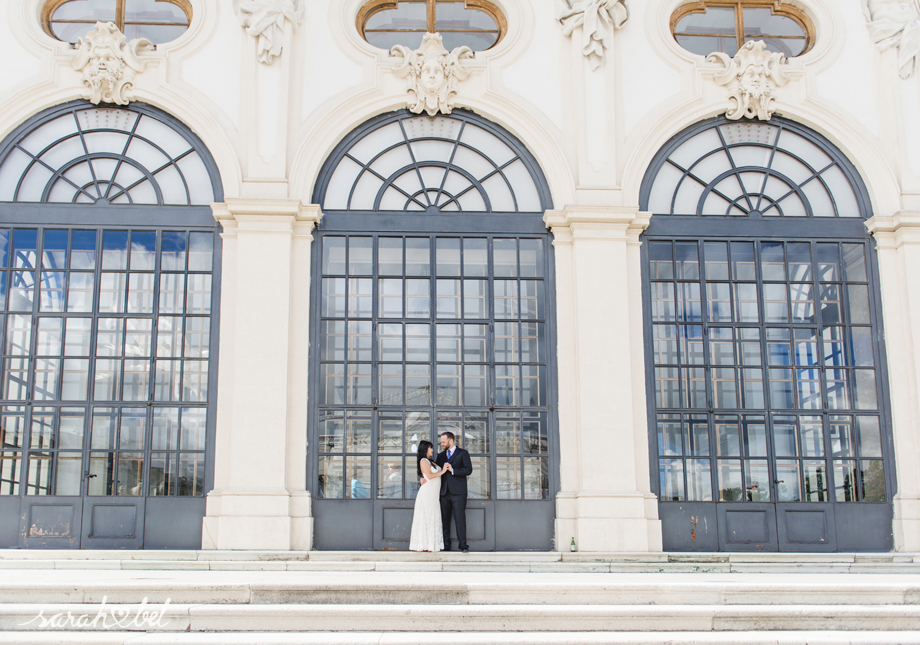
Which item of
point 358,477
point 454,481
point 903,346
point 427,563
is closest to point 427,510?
point 454,481

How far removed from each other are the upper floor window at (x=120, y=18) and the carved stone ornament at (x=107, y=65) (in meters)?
0.50

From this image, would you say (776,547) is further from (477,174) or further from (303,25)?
(303,25)

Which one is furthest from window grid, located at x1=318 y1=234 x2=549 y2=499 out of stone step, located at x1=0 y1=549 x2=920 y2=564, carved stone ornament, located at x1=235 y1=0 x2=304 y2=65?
carved stone ornament, located at x1=235 y1=0 x2=304 y2=65

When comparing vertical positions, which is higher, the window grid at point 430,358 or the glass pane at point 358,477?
the window grid at point 430,358

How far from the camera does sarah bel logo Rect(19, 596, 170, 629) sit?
726 centimetres

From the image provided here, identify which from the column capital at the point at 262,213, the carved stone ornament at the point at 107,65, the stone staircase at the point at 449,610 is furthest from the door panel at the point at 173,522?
the carved stone ornament at the point at 107,65

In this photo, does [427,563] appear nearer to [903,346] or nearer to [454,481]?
[454,481]

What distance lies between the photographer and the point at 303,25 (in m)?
12.8

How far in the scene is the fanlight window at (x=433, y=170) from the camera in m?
12.7

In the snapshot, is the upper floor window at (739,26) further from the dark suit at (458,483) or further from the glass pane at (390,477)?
the glass pane at (390,477)

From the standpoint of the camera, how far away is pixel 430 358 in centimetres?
1223

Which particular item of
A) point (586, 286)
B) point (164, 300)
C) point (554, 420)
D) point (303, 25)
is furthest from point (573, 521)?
point (303, 25)

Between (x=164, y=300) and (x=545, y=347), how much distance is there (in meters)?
5.43

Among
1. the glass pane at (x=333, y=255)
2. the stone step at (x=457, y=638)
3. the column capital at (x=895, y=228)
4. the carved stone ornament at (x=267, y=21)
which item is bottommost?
the stone step at (x=457, y=638)
